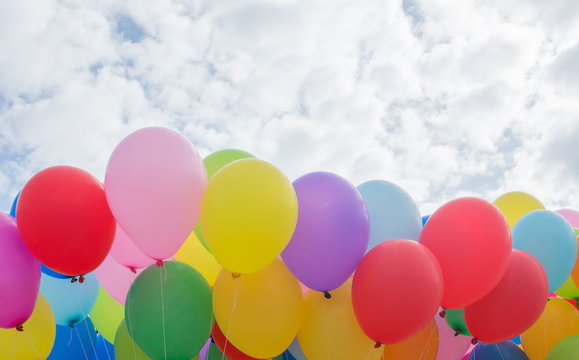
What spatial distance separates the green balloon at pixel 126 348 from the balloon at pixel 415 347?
1.91m

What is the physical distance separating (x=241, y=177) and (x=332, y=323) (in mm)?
1287

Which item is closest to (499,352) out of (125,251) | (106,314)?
(125,251)

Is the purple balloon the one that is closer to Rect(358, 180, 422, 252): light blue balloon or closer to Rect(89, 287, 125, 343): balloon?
Rect(358, 180, 422, 252): light blue balloon

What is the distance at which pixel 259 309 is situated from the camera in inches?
131

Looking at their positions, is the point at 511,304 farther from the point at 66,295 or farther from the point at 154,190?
the point at 66,295

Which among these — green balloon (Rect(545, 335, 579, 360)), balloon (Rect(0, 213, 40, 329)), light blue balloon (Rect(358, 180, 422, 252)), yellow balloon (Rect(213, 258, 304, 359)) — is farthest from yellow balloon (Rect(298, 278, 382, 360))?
balloon (Rect(0, 213, 40, 329))

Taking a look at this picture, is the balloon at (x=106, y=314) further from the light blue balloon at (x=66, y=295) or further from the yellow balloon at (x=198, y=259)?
the yellow balloon at (x=198, y=259)

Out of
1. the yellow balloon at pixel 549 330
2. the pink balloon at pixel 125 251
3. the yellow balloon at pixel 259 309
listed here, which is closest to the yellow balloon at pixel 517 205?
the yellow balloon at pixel 549 330

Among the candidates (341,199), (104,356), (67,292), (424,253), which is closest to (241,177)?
(341,199)

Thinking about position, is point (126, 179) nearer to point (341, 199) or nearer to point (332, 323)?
point (341, 199)

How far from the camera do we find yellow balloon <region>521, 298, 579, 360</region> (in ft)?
13.9

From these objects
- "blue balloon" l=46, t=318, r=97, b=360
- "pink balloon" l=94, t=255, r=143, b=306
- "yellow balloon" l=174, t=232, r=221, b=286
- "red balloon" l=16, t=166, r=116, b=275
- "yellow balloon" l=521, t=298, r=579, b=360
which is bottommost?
"blue balloon" l=46, t=318, r=97, b=360

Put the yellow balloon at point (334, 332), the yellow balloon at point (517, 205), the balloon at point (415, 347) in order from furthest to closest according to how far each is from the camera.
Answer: the yellow balloon at point (517, 205) < the balloon at point (415, 347) < the yellow balloon at point (334, 332)

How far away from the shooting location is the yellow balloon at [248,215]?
2.98 meters
